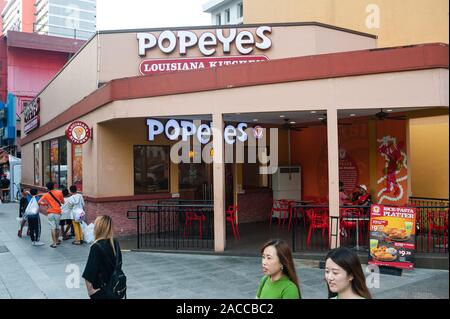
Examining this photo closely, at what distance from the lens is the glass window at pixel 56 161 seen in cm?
1766

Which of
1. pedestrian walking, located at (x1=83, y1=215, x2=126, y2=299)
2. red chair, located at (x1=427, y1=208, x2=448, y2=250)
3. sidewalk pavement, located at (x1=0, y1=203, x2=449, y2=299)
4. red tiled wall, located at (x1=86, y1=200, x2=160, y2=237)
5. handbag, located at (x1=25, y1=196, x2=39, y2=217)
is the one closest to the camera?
pedestrian walking, located at (x1=83, y1=215, x2=126, y2=299)

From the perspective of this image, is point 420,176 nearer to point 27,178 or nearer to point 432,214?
point 432,214

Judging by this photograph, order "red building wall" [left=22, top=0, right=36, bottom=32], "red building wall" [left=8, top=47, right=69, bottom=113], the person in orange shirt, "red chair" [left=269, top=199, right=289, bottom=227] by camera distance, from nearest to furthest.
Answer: the person in orange shirt, "red chair" [left=269, top=199, right=289, bottom=227], "red building wall" [left=8, top=47, right=69, bottom=113], "red building wall" [left=22, top=0, right=36, bottom=32]

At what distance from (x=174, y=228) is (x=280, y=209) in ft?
10.6

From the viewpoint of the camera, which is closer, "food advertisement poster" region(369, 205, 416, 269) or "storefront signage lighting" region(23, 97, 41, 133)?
"food advertisement poster" region(369, 205, 416, 269)

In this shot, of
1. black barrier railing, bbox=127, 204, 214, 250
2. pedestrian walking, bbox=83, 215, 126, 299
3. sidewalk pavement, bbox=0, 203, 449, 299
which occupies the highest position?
pedestrian walking, bbox=83, 215, 126, 299

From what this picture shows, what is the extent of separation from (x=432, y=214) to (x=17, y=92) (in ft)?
105

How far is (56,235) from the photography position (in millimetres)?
11273

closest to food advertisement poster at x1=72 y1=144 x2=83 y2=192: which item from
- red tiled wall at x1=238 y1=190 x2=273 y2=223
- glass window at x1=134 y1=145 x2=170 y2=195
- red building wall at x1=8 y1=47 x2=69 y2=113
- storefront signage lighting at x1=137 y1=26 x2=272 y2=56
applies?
glass window at x1=134 y1=145 x2=170 y2=195

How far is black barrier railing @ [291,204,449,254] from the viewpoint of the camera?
910 cm

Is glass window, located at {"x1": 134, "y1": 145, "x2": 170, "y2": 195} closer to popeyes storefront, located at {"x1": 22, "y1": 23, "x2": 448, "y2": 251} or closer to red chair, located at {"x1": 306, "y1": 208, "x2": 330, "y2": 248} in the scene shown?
popeyes storefront, located at {"x1": 22, "y1": 23, "x2": 448, "y2": 251}

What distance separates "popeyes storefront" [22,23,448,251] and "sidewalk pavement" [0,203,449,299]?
1.29 m

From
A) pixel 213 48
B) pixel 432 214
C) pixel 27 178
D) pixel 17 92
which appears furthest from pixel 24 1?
pixel 432 214

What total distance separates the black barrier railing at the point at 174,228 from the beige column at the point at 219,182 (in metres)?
0.36
